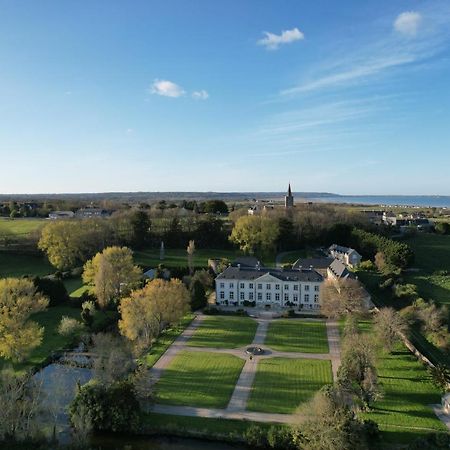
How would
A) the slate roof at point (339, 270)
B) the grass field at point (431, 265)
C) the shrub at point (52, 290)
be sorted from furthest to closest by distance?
the grass field at point (431, 265)
the slate roof at point (339, 270)
the shrub at point (52, 290)

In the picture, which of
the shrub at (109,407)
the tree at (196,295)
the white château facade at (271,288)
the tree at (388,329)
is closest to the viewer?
the shrub at (109,407)

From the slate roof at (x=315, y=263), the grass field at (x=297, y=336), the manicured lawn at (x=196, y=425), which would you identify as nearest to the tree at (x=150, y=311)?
the grass field at (x=297, y=336)

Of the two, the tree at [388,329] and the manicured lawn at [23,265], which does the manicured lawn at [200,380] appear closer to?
the tree at [388,329]

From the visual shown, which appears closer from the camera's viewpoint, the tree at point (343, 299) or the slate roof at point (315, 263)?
the tree at point (343, 299)

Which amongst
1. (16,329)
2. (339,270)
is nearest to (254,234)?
(339,270)

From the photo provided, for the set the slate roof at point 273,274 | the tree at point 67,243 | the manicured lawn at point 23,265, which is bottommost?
the manicured lawn at point 23,265

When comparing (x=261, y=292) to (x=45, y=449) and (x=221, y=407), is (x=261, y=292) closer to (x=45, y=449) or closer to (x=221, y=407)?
(x=221, y=407)

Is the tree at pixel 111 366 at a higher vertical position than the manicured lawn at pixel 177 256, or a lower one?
lower

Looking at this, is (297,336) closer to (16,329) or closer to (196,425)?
(196,425)
